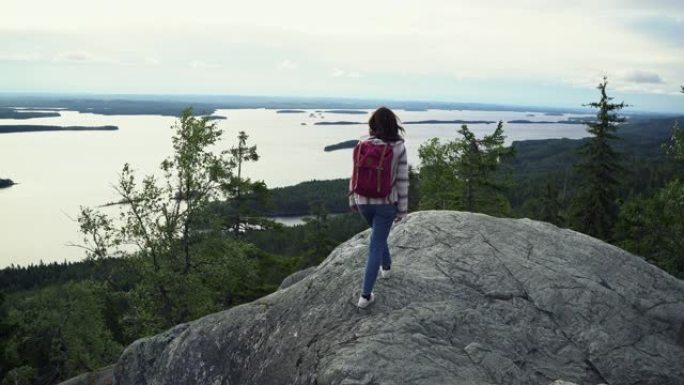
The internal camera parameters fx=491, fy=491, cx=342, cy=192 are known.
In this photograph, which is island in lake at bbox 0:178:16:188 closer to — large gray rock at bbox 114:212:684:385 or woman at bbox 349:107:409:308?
large gray rock at bbox 114:212:684:385

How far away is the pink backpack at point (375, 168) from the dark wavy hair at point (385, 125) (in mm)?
167

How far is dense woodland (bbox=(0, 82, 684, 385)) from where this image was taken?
24.5 m

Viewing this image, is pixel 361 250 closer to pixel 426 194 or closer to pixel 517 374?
pixel 517 374

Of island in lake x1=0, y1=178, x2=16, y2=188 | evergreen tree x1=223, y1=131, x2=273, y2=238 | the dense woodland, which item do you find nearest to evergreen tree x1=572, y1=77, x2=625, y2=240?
the dense woodland

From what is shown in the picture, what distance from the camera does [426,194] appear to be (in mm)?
41156

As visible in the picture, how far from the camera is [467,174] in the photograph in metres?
38.8

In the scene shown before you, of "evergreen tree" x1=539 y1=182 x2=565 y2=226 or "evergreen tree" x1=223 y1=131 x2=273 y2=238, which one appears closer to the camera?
"evergreen tree" x1=223 y1=131 x2=273 y2=238

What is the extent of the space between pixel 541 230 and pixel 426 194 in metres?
27.8

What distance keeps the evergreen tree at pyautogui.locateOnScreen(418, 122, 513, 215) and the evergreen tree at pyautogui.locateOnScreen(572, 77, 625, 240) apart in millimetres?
5725

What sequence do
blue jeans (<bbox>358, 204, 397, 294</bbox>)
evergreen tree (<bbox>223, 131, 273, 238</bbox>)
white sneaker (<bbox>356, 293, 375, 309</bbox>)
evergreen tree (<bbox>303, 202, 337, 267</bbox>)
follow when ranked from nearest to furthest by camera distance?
blue jeans (<bbox>358, 204, 397, 294</bbox>) → white sneaker (<bbox>356, 293, 375, 309</bbox>) → evergreen tree (<bbox>223, 131, 273, 238</bbox>) → evergreen tree (<bbox>303, 202, 337, 267</bbox>)

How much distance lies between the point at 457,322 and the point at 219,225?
18.0 meters

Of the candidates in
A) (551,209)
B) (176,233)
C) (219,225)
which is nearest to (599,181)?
(551,209)

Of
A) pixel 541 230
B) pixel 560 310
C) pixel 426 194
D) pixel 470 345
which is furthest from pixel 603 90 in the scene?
pixel 470 345

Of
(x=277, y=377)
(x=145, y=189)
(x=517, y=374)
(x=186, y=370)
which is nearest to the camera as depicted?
(x=517, y=374)
